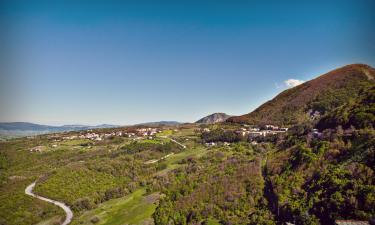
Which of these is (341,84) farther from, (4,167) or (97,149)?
(4,167)

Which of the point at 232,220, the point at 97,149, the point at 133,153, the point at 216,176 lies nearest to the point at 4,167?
the point at 97,149

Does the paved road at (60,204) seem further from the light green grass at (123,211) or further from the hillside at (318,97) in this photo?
the hillside at (318,97)

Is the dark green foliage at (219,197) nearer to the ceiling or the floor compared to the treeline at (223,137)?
nearer to the floor

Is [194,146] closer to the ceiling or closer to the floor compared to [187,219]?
closer to the ceiling

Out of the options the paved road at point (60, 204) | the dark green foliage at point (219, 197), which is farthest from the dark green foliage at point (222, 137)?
the paved road at point (60, 204)

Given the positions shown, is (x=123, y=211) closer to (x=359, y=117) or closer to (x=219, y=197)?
(x=219, y=197)

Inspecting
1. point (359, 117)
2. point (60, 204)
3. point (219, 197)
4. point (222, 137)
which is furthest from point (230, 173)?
point (60, 204)
